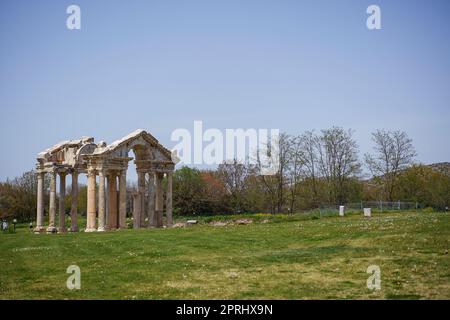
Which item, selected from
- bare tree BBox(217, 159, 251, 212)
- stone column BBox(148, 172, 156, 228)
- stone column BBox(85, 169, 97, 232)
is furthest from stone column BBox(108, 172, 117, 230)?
bare tree BBox(217, 159, 251, 212)

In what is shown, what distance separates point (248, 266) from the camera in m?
19.9

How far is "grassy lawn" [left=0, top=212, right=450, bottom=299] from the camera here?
15531mm

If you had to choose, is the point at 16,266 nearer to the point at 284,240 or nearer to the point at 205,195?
the point at 284,240

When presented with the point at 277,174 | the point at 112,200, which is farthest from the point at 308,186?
the point at 112,200

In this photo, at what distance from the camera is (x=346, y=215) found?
4919cm

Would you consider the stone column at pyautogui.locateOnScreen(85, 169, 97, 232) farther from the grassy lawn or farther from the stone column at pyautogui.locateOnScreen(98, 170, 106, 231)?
the grassy lawn

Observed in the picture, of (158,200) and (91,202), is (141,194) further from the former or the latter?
(91,202)

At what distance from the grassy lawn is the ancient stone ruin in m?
14.5

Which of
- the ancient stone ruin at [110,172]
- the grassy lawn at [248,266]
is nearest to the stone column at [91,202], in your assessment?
the ancient stone ruin at [110,172]

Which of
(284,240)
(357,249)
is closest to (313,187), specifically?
(284,240)

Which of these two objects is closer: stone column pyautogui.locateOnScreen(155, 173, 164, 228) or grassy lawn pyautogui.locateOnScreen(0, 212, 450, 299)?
grassy lawn pyautogui.locateOnScreen(0, 212, 450, 299)

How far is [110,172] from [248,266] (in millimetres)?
28451
